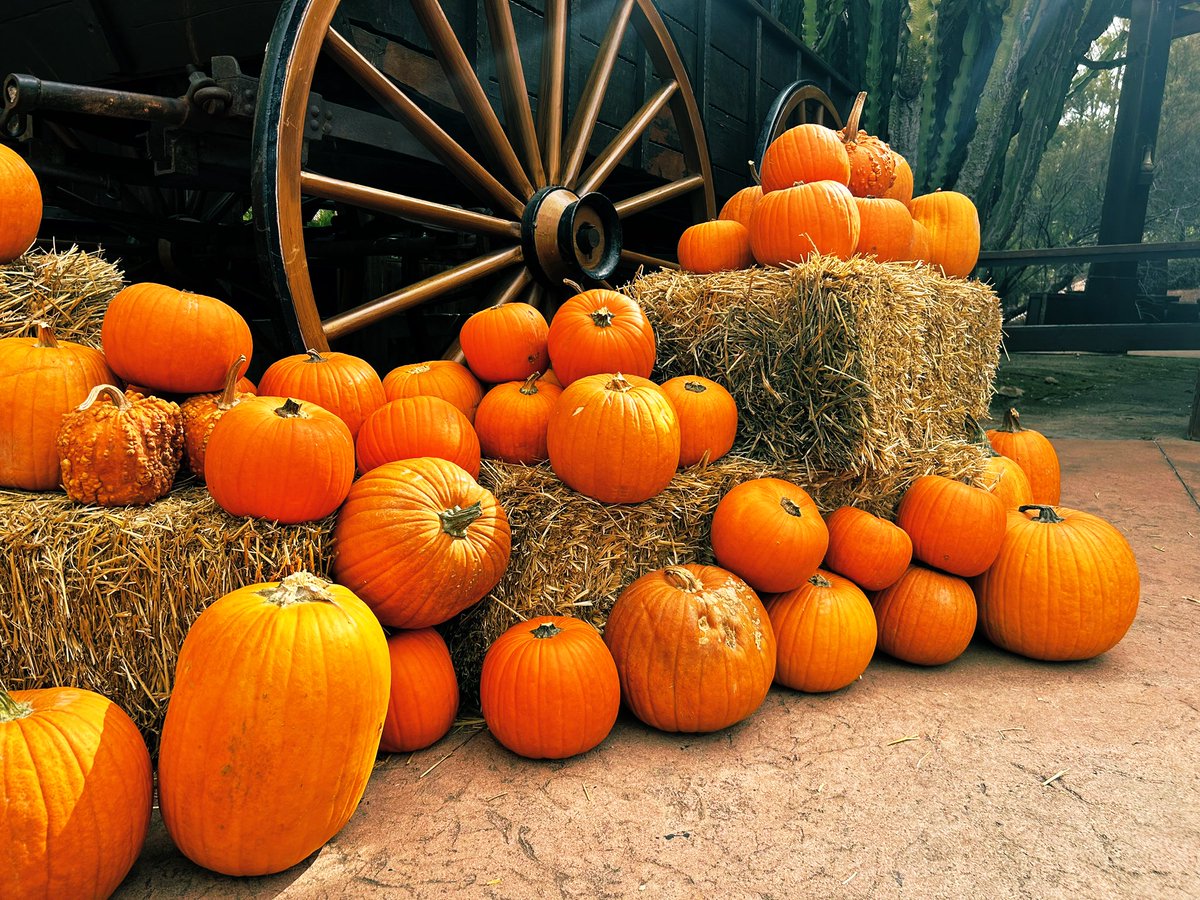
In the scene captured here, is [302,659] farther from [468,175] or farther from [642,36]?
[642,36]

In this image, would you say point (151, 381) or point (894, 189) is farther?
point (894, 189)

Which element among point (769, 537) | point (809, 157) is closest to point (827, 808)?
point (769, 537)

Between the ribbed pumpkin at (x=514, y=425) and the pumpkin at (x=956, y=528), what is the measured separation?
1.26 m

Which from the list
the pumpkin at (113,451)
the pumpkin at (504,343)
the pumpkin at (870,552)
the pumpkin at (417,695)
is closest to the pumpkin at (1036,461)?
the pumpkin at (870,552)

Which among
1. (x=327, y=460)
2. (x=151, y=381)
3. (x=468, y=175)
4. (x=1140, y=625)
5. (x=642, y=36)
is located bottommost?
(x=1140, y=625)

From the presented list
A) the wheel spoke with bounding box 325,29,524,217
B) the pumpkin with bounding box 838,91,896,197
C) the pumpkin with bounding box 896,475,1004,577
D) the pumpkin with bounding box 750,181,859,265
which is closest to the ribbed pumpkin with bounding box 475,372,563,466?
the wheel spoke with bounding box 325,29,524,217

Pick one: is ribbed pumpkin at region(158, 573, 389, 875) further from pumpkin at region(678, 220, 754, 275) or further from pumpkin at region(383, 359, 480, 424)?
pumpkin at region(678, 220, 754, 275)

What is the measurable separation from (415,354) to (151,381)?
3246 mm

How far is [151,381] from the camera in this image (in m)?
2.00

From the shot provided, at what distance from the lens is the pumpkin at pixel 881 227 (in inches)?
128

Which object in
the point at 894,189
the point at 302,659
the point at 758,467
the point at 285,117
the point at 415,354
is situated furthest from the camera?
the point at 415,354

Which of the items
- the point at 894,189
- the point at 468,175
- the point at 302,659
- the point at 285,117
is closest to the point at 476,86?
the point at 468,175

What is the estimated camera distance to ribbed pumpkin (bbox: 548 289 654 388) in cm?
257

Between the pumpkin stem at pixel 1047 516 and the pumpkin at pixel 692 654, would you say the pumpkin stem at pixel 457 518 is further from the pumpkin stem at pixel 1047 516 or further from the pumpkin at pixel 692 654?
the pumpkin stem at pixel 1047 516
